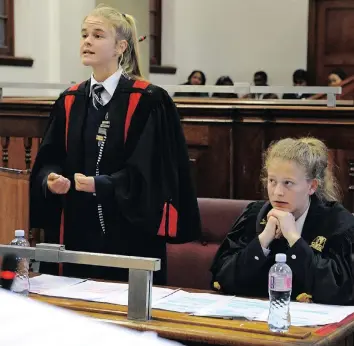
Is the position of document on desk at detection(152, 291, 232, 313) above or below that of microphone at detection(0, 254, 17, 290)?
below

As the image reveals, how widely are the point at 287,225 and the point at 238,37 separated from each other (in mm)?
10642

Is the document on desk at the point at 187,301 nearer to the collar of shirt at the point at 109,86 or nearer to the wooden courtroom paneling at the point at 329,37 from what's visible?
the collar of shirt at the point at 109,86

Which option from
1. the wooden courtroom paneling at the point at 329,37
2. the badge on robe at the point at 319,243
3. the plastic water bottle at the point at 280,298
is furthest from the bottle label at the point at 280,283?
the wooden courtroom paneling at the point at 329,37

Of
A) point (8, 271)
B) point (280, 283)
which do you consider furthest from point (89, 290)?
point (280, 283)

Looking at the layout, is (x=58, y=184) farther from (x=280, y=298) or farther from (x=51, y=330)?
(x=51, y=330)

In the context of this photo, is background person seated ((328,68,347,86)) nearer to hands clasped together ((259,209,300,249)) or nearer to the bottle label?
hands clasped together ((259,209,300,249))

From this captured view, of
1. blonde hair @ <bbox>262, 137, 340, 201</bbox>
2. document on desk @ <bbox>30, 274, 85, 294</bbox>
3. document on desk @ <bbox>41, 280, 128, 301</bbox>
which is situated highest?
blonde hair @ <bbox>262, 137, 340, 201</bbox>

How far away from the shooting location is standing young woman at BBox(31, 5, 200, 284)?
2.57 meters

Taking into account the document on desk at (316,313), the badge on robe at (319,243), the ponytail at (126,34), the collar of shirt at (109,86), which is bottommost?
the document on desk at (316,313)

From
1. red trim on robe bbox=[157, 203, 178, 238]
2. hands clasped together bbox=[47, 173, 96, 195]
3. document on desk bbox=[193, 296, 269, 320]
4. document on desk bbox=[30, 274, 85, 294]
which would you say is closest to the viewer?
document on desk bbox=[193, 296, 269, 320]

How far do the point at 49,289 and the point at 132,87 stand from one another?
2.36 ft

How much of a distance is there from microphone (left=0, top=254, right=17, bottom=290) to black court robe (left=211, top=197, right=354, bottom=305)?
25.2 inches

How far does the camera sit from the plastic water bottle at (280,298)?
5.97ft

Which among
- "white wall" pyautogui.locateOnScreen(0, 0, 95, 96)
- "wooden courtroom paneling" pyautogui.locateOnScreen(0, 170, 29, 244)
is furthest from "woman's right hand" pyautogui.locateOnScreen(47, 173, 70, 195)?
"white wall" pyautogui.locateOnScreen(0, 0, 95, 96)
